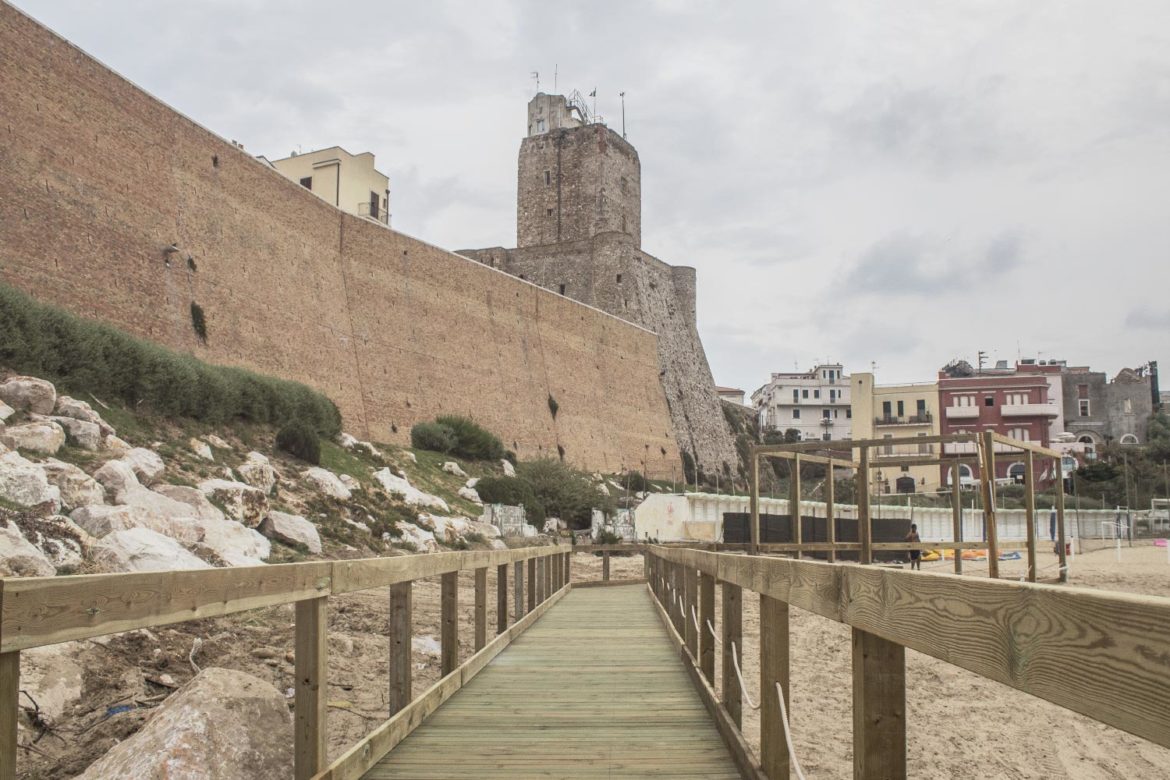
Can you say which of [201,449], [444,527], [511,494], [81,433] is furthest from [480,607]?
[511,494]

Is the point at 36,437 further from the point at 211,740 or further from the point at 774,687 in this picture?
the point at 774,687

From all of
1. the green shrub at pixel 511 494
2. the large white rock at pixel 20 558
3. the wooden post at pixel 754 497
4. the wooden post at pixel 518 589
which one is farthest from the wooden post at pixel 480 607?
the green shrub at pixel 511 494

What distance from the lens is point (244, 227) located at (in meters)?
25.5

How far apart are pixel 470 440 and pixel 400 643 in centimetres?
2825

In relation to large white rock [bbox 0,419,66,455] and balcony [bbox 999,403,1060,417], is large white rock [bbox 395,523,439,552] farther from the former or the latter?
balcony [bbox 999,403,1060,417]

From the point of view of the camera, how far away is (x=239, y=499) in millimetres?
15242

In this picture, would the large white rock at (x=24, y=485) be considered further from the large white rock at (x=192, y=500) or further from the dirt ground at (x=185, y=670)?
the dirt ground at (x=185, y=670)

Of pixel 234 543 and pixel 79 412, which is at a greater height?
pixel 79 412

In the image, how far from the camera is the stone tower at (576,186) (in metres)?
59.4

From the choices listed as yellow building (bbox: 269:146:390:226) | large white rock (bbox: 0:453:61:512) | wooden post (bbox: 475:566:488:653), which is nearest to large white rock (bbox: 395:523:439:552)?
large white rock (bbox: 0:453:61:512)

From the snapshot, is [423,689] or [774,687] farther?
[423,689]

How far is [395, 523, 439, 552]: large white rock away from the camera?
1947 centimetres

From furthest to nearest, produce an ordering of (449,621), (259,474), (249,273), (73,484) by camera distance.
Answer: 1. (249,273)
2. (259,474)
3. (73,484)
4. (449,621)

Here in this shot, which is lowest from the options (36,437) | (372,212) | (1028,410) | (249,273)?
(36,437)
